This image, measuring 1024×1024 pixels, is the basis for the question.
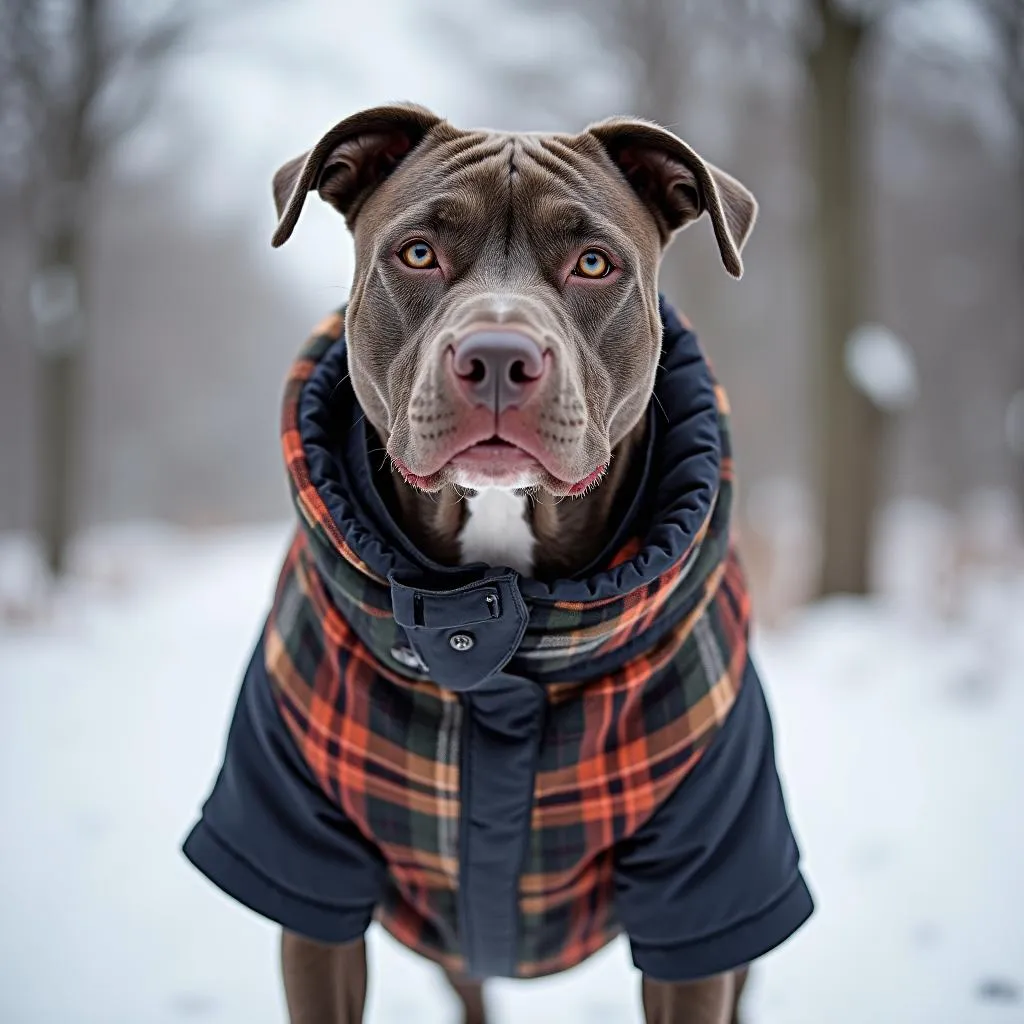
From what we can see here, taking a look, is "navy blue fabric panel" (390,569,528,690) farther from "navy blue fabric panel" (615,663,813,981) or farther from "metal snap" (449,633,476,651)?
"navy blue fabric panel" (615,663,813,981)

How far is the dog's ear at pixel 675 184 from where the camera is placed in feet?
6.25

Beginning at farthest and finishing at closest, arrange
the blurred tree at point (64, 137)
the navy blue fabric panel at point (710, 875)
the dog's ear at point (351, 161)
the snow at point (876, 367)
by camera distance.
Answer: the blurred tree at point (64, 137), the snow at point (876, 367), the dog's ear at point (351, 161), the navy blue fabric panel at point (710, 875)

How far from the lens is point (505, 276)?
1.75 metres

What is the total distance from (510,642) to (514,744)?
21 cm

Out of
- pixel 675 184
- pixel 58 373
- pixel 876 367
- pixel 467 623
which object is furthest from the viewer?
pixel 58 373

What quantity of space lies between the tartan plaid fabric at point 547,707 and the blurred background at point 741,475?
1.09 meters

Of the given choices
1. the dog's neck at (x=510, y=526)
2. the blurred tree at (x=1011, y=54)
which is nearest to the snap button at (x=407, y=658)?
the dog's neck at (x=510, y=526)

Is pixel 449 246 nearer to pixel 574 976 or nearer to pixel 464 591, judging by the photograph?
pixel 464 591

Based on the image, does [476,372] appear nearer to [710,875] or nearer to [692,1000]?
[710,875]

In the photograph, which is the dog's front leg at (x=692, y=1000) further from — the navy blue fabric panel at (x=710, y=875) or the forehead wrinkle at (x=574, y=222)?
the forehead wrinkle at (x=574, y=222)

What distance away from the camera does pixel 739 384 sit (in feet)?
43.8

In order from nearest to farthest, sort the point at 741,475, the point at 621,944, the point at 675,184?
the point at 675,184
the point at 621,944
the point at 741,475

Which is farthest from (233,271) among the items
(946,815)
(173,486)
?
(946,815)

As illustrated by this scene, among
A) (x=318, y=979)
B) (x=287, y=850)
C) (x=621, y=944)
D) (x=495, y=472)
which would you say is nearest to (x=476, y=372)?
(x=495, y=472)
